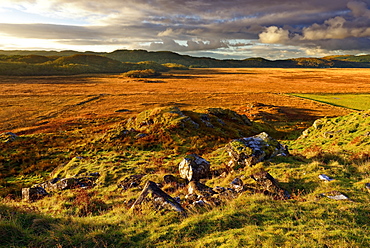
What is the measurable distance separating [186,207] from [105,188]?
304 inches

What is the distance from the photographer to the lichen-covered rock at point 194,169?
47.2 ft

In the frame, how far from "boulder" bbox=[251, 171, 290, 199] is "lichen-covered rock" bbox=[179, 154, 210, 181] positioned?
418cm

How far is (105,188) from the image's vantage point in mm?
14547

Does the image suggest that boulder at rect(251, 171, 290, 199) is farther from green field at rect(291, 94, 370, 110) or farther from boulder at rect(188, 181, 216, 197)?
green field at rect(291, 94, 370, 110)

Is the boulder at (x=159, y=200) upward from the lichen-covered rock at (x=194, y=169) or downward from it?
upward

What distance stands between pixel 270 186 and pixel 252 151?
464 centimetres

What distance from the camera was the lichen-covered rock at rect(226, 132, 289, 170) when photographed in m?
14.7

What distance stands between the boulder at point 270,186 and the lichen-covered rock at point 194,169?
4.18 metres

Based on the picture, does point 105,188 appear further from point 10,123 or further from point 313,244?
point 10,123

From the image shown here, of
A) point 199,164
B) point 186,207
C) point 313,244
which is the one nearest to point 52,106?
point 199,164

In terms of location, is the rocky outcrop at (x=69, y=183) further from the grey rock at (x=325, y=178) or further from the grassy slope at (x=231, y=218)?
the grey rock at (x=325, y=178)

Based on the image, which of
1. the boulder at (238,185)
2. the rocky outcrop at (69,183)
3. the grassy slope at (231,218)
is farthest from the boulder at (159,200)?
the rocky outcrop at (69,183)

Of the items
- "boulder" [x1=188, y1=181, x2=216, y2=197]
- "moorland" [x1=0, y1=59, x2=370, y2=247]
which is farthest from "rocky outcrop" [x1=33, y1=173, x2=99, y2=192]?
"boulder" [x1=188, y1=181, x2=216, y2=197]

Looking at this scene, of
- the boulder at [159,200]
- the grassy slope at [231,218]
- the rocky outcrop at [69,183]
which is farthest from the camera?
the rocky outcrop at [69,183]
